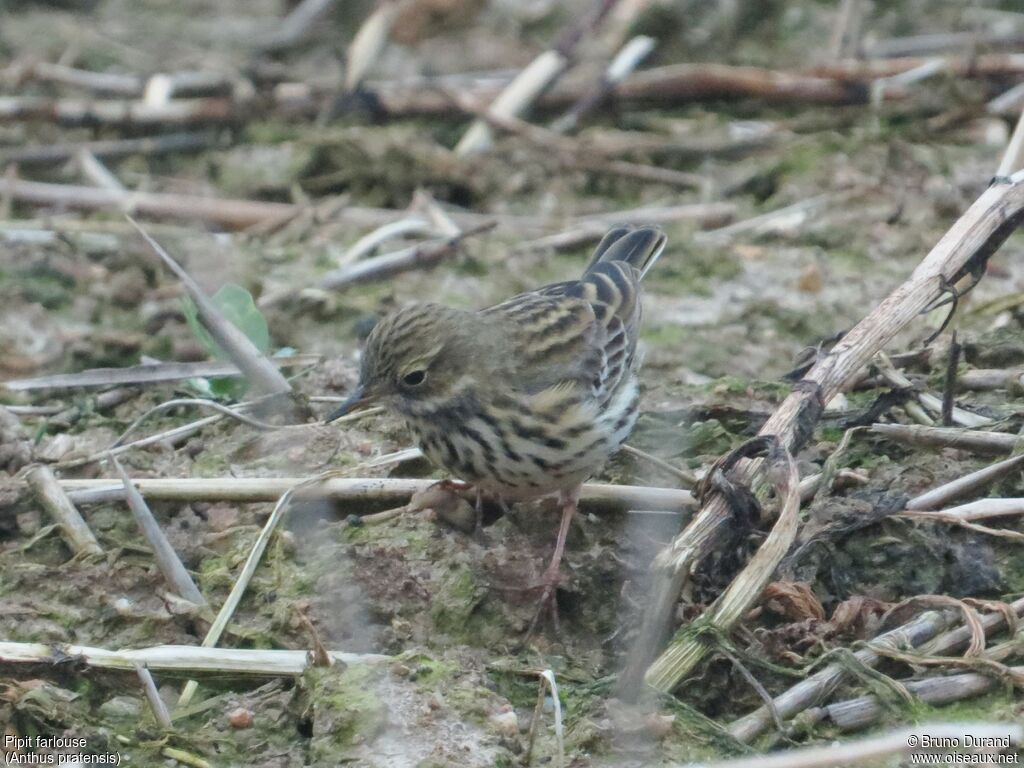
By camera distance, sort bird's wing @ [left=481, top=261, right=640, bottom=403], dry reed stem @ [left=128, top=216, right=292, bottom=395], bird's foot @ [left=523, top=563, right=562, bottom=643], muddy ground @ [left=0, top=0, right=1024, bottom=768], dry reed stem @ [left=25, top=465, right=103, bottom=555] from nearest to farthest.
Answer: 1. muddy ground @ [left=0, top=0, right=1024, bottom=768]
2. bird's foot @ [left=523, top=563, right=562, bottom=643]
3. dry reed stem @ [left=25, top=465, right=103, bottom=555]
4. bird's wing @ [left=481, top=261, right=640, bottom=403]
5. dry reed stem @ [left=128, top=216, right=292, bottom=395]

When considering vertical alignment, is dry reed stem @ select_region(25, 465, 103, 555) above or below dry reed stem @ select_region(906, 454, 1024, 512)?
above

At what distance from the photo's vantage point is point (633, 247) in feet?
20.4

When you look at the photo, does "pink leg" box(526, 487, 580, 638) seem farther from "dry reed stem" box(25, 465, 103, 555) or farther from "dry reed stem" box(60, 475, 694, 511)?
"dry reed stem" box(25, 465, 103, 555)

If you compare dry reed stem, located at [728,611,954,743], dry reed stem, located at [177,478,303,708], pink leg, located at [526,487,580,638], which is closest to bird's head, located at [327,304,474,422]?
dry reed stem, located at [177,478,303,708]

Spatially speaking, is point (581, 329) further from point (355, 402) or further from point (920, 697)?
point (920, 697)

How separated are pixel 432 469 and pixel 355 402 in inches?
23.1

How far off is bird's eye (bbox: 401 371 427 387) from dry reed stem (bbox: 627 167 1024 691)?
3.63ft

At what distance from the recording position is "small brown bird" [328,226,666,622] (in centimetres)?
479

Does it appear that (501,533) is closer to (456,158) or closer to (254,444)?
(254,444)

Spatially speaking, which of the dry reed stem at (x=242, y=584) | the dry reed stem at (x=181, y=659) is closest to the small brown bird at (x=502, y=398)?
the dry reed stem at (x=242, y=584)

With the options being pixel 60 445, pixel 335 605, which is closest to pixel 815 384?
pixel 335 605

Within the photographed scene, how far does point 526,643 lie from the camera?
4.50m

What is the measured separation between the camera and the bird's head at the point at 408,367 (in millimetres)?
4887

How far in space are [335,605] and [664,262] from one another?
11.3 ft
